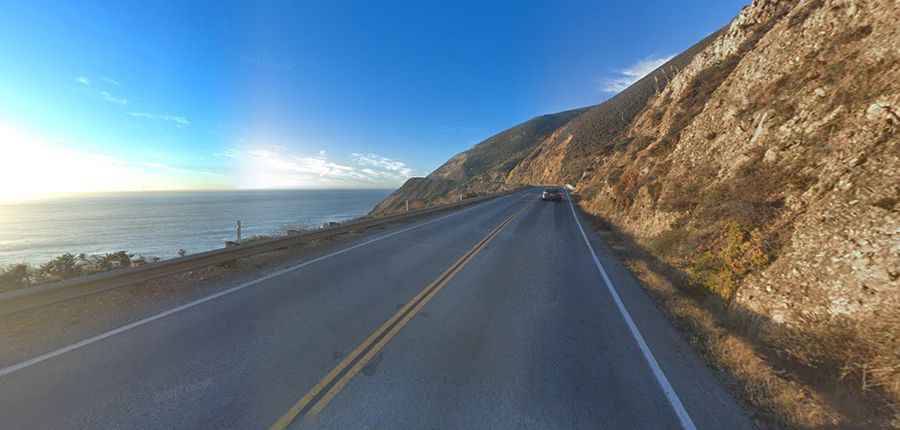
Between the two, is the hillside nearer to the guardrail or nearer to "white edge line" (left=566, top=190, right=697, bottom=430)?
"white edge line" (left=566, top=190, right=697, bottom=430)

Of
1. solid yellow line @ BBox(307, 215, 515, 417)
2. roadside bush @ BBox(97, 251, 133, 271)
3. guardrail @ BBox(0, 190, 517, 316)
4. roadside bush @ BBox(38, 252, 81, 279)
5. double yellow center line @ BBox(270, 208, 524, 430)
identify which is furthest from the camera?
roadside bush @ BBox(97, 251, 133, 271)

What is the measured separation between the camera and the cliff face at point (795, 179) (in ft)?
15.9

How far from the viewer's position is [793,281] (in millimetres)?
5184

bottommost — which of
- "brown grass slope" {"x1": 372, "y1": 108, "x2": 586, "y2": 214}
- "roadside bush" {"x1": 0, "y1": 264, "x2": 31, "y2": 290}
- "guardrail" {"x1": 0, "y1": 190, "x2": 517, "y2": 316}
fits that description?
"roadside bush" {"x1": 0, "y1": 264, "x2": 31, "y2": 290}

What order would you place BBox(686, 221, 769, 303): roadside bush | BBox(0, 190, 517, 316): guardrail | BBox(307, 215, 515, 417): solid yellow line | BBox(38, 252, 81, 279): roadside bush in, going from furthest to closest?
1. BBox(38, 252, 81, 279): roadside bush
2. BBox(686, 221, 769, 303): roadside bush
3. BBox(0, 190, 517, 316): guardrail
4. BBox(307, 215, 515, 417): solid yellow line

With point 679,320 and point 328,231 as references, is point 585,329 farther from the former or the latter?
point 328,231

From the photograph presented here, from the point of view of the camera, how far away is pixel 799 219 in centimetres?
611

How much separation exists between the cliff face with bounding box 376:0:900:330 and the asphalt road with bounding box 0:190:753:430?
7.25 feet

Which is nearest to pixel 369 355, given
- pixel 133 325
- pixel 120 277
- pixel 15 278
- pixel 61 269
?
pixel 133 325

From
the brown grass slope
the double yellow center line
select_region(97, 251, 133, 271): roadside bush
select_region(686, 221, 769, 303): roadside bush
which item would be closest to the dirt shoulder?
select_region(97, 251, 133, 271): roadside bush

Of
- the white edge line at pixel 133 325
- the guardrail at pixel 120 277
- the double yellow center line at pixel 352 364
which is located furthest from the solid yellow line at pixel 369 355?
the guardrail at pixel 120 277

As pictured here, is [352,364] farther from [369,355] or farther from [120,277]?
[120,277]

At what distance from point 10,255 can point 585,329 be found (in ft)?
169

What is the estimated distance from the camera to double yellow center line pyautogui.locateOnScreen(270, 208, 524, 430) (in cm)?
295
